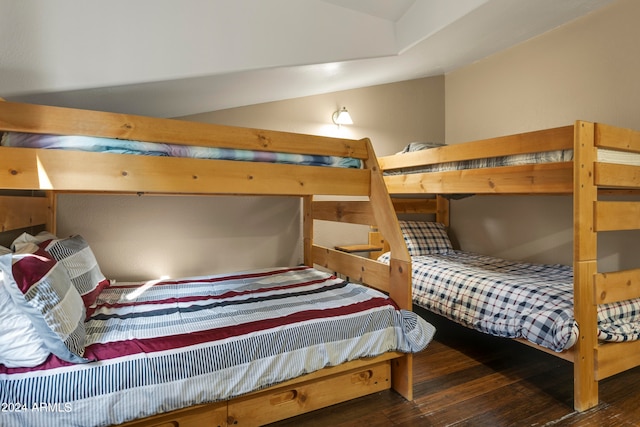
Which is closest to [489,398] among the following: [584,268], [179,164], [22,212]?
[584,268]

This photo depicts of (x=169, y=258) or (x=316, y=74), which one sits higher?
(x=316, y=74)

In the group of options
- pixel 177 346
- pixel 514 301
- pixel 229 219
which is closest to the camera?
pixel 177 346

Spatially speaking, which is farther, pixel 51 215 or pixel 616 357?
pixel 51 215

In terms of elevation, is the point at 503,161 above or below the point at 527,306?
above

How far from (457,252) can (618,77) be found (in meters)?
1.82

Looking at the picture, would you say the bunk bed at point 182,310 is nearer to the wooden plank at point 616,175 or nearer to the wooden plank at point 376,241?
the wooden plank at point 616,175


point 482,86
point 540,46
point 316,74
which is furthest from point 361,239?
point 540,46

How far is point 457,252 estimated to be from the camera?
3.41 metres

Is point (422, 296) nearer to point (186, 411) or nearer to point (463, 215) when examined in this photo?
point (463, 215)

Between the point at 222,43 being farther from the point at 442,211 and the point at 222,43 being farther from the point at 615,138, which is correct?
the point at 442,211

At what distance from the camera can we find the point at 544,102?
295cm

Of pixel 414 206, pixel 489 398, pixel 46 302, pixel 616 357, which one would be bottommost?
pixel 489 398

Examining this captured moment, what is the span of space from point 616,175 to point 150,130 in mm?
2207

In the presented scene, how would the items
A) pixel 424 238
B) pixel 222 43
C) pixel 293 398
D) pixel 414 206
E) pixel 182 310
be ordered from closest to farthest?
pixel 293 398
pixel 182 310
pixel 222 43
pixel 424 238
pixel 414 206
